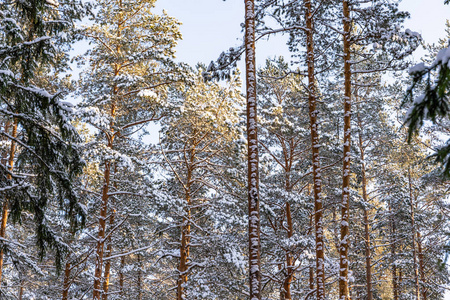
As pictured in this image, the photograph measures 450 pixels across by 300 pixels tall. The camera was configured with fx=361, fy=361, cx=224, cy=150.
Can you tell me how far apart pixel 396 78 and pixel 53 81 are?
15497mm

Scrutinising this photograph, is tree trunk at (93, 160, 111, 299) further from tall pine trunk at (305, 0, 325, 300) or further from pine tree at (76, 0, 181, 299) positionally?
tall pine trunk at (305, 0, 325, 300)

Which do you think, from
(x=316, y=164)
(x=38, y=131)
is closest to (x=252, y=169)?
(x=316, y=164)

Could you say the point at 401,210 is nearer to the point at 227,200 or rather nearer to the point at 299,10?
the point at 227,200

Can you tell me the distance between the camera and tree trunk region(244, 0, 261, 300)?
6812 mm

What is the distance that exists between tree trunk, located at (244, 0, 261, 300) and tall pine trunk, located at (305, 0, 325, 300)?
7.85 feet

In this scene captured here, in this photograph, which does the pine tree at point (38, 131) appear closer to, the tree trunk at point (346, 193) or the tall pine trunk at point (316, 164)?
the tall pine trunk at point (316, 164)

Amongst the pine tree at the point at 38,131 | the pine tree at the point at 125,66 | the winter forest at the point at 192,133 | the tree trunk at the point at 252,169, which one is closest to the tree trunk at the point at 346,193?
the winter forest at the point at 192,133

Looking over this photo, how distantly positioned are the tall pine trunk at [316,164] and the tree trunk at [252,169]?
239 centimetres

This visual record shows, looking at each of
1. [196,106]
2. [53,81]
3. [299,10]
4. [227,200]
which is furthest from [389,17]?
[53,81]

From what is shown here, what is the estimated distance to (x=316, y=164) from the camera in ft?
32.1

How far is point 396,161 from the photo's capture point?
56.9 feet

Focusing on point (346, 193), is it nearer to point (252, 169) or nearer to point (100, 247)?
point (252, 169)

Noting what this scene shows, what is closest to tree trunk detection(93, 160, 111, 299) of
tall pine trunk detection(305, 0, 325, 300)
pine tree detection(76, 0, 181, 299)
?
pine tree detection(76, 0, 181, 299)

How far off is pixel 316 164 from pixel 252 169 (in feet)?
9.67
